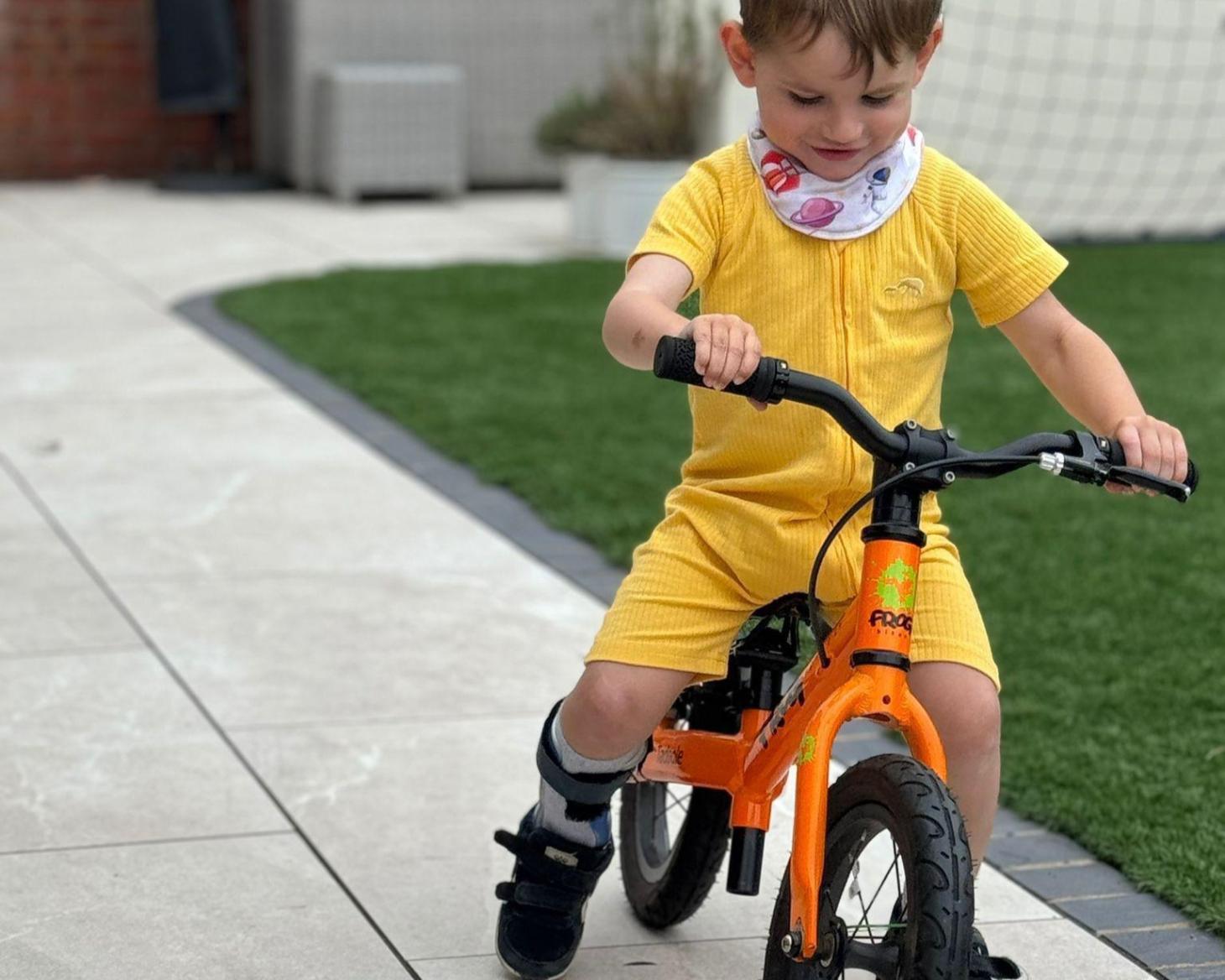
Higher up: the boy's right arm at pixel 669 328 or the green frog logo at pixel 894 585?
the boy's right arm at pixel 669 328

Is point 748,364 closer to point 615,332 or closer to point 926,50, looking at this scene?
point 615,332

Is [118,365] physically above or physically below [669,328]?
below

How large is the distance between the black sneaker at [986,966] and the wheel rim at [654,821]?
0.83 m

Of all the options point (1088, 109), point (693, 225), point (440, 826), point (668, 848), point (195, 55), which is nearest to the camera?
point (693, 225)

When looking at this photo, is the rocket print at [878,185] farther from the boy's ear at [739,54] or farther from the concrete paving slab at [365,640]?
the concrete paving slab at [365,640]

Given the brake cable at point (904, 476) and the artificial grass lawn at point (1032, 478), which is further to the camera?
the artificial grass lawn at point (1032, 478)

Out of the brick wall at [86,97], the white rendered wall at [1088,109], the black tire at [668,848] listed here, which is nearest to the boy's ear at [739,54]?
the black tire at [668,848]

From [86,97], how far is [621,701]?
1166 centimetres

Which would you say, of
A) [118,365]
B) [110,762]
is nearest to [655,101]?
[118,365]

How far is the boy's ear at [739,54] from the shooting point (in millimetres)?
2424

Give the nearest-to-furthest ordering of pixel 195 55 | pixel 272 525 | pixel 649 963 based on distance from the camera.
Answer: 1. pixel 649 963
2. pixel 272 525
3. pixel 195 55

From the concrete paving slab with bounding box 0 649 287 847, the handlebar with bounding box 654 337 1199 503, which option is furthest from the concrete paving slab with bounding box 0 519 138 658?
the handlebar with bounding box 654 337 1199 503

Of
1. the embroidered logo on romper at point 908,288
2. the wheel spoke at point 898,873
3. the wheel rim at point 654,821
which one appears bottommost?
the wheel rim at point 654,821

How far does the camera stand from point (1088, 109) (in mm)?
11305
